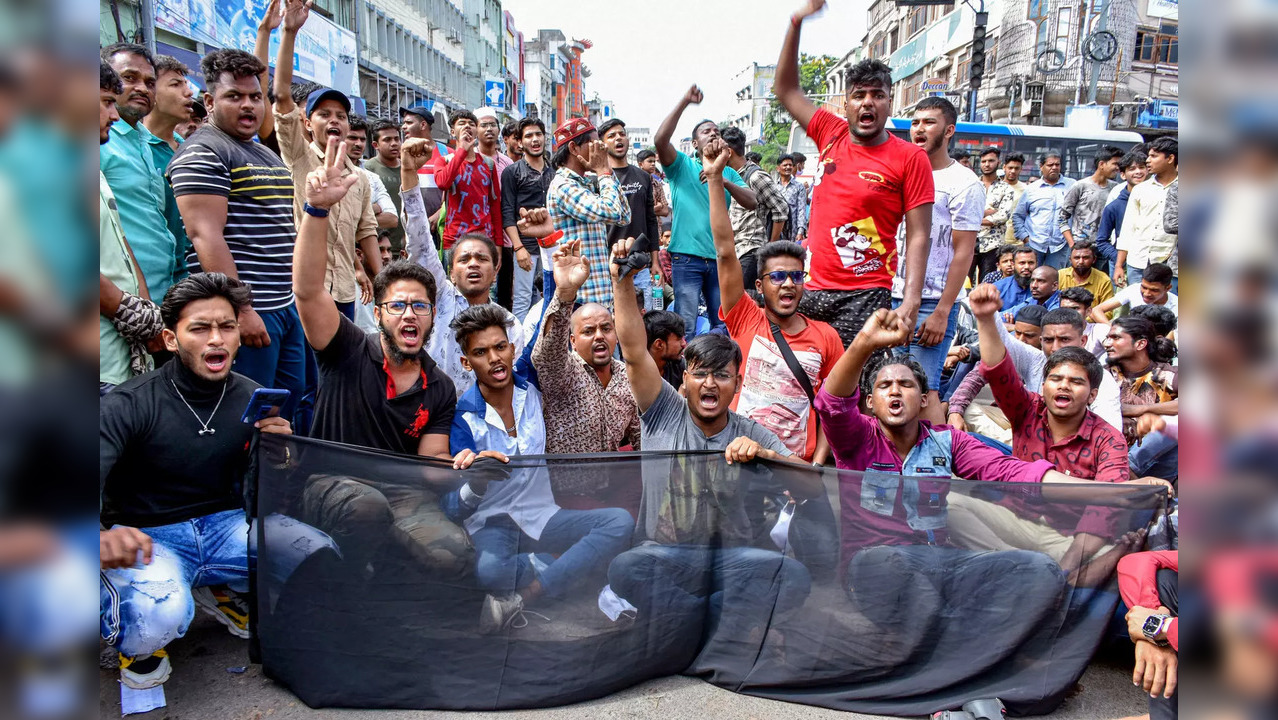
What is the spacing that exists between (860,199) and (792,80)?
0.69 meters

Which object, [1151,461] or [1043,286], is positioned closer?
[1151,461]

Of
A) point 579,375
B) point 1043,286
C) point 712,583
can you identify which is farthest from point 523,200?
point 712,583

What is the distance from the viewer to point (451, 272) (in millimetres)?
5043

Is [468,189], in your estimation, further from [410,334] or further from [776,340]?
[776,340]

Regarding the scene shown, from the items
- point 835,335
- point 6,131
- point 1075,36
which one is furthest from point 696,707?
point 1075,36

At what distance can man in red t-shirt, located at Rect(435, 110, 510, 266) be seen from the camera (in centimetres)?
671

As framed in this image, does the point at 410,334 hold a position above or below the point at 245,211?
below

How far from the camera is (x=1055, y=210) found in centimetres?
962

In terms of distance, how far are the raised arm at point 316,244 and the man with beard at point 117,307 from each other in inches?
24.0

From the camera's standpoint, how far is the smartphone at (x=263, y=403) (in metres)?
3.05

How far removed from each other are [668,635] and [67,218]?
2.96m

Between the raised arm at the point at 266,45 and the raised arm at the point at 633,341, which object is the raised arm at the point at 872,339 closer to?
the raised arm at the point at 633,341

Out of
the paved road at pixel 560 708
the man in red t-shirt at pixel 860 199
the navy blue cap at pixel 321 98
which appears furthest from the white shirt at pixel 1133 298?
the navy blue cap at pixel 321 98

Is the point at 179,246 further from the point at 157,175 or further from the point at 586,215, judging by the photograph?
the point at 586,215
